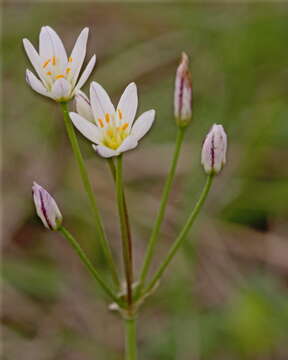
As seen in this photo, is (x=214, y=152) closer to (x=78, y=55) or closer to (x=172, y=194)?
(x=78, y=55)

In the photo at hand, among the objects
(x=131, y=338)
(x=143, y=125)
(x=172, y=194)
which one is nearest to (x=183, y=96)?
(x=143, y=125)

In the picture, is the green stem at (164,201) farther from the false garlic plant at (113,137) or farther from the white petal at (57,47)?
the white petal at (57,47)

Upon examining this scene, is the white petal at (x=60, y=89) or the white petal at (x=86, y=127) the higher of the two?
the white petal at (x=60, y=89)

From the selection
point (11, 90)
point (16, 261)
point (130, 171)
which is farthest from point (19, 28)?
point (16, 261)

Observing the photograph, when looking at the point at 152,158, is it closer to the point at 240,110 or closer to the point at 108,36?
the point at 240,110

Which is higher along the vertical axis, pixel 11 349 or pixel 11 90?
pixel 11 90

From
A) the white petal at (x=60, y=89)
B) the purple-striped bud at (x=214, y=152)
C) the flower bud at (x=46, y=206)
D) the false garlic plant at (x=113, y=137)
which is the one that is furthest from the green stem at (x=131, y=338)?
the white petal at (x=60, y=89)
